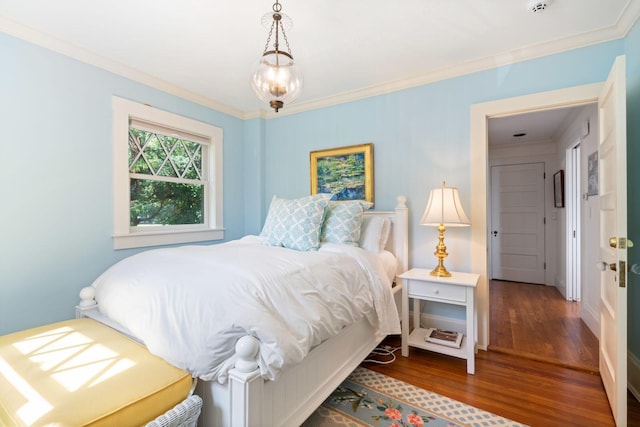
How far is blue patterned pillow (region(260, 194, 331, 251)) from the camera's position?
2.32m

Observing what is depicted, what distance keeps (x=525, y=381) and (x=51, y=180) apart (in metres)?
3.61

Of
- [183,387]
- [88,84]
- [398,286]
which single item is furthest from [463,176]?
[88,84]

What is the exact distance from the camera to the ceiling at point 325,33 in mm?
1850

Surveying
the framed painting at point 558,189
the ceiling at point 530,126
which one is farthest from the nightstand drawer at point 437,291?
the framed painting at point 558,189

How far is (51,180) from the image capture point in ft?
7.13

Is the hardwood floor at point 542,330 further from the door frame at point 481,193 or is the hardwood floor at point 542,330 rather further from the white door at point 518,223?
the white door at point 518,223

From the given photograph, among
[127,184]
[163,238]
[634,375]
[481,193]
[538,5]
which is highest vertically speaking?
[538,5]

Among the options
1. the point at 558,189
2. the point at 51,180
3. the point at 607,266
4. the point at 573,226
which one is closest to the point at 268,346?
the point at 607,266

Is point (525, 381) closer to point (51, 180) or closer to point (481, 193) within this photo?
point (481, 193)

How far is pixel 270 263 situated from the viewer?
1.68 metres

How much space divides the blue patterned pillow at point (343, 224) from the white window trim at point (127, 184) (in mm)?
1492

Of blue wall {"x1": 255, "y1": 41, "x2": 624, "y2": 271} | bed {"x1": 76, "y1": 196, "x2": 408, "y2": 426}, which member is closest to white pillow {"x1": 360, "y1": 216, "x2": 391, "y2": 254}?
blue wall {"x1": 255, "y1": 41, "x2": 624, "y2": 271}

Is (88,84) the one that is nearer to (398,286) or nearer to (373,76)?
(373,76)

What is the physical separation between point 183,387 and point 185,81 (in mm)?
2696
